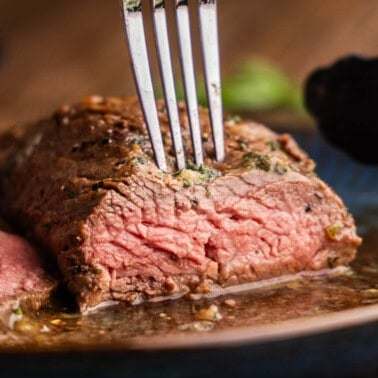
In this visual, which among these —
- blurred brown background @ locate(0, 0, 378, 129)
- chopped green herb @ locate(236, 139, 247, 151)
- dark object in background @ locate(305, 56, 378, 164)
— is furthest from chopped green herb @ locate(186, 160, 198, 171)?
blurred brown background @ locate(0, 0, 378, 129)

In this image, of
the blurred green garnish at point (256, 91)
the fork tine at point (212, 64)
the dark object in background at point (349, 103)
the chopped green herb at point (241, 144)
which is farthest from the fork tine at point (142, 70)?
the blurred green garnish at point (256, 91)

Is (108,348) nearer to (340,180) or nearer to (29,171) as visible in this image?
(29,171)

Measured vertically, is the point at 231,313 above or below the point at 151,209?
below

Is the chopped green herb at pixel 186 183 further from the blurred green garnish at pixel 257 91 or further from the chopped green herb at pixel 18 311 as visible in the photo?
the blurred green garnish at pixel 257 91

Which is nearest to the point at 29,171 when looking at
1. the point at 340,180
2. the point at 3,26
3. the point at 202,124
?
the point at 202,124

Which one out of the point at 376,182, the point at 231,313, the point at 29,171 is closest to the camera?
the point at 231,313

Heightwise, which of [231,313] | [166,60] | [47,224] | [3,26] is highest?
[3,26]

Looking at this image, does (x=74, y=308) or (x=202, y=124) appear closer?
(x=74, y=308)

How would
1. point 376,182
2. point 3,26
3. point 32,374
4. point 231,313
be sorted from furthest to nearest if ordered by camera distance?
point 3,26
point 376,182
point 231,313
point 32,374
